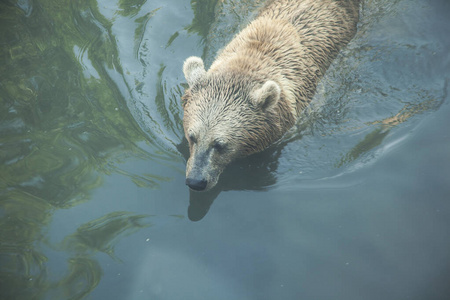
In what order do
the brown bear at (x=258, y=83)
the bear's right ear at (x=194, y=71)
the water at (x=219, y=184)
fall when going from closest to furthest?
1. the water at (x=219, y=184)
2. the brown bear at (x=258, y=83)
3. the bear's right ear at (x=194, y=71)

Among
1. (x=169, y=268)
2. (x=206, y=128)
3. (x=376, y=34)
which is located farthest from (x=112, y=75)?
(x=376, y=34)

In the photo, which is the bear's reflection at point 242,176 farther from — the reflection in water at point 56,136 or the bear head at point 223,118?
the reflection in water at point 56,136

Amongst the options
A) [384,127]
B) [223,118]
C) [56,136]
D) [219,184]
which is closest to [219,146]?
[223,118]

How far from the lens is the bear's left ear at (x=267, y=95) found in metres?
5.31

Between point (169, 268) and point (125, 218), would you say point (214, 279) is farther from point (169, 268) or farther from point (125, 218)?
point (125, 218)

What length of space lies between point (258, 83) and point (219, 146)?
104 centimetres

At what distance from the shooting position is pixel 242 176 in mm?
5871

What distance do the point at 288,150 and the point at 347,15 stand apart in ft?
9.76

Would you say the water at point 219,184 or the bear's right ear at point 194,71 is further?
the bear's right ear at point 194,71

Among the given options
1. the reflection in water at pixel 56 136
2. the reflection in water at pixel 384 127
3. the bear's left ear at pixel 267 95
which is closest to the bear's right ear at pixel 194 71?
the bear's left ear at pixel 267 95

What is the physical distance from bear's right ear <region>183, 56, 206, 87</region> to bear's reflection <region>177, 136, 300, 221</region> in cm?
98

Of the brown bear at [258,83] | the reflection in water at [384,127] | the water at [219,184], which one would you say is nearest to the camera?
the water at [219,184]

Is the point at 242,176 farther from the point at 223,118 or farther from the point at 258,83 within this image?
the point at 258,83

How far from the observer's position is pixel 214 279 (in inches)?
186
